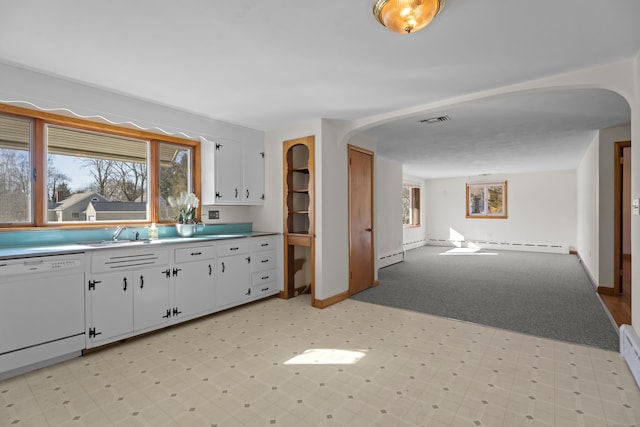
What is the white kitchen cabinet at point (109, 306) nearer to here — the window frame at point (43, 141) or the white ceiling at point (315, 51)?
the window frame at point (43, 141)

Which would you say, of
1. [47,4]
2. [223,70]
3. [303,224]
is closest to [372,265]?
[303,224]

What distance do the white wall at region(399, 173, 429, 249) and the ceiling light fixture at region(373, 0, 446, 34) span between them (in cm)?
797

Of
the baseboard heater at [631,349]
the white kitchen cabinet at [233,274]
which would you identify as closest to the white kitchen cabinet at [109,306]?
the white kitchen cabinet at [233,274]

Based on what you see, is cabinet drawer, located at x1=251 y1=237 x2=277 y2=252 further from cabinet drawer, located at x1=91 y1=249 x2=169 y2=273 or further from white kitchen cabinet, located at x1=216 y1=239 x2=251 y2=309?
cabinet drawer, located at x1=91 y1=249 x2=169 y2=273

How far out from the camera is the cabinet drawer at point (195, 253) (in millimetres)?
3354

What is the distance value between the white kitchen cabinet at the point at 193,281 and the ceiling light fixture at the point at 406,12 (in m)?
2.85

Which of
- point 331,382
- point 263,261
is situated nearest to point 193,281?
point 263,261

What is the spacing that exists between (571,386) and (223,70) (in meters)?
3.56

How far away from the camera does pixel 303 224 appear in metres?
4.87

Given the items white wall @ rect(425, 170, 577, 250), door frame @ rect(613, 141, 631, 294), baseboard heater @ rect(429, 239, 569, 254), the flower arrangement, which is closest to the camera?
the flower arrangement

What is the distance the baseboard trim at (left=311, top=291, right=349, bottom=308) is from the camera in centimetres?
400

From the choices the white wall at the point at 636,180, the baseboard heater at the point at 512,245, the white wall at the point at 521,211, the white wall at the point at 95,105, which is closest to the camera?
the white wall at the point at 636,180

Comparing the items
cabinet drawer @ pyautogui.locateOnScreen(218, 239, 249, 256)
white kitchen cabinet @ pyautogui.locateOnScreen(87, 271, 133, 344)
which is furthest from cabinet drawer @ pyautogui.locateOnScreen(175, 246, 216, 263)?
white kitchen cabinet @ pyautogui.locateOnScreen(87, 271, 133, 344)

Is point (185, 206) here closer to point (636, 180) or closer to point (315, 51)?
point (315, 51)
